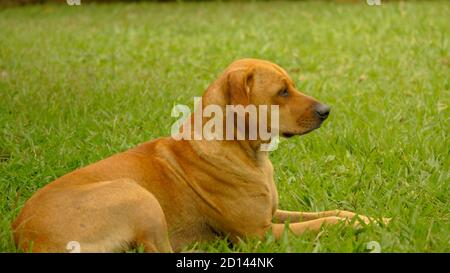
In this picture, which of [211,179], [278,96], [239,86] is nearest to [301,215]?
[211,179]

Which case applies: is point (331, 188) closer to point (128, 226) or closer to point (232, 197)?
point (232, 197)

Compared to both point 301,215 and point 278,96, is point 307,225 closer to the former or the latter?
point 301,215

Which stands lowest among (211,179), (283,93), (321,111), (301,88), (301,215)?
(301,215)

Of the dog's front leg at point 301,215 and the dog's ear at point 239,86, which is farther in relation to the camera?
the dog's front leg at point 301,215

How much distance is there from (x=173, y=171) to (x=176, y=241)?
402mm

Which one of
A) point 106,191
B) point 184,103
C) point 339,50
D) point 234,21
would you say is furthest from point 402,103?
point 234,21

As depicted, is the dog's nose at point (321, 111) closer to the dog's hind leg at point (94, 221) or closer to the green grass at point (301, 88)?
the green grass at point (301, 88)

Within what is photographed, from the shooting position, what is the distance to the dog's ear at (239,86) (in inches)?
169

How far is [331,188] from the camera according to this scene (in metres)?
5.28

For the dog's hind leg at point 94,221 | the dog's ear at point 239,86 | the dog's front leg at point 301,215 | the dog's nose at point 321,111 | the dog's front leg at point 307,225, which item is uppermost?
the dog's ear at point 239,86

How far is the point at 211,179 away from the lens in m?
4.38

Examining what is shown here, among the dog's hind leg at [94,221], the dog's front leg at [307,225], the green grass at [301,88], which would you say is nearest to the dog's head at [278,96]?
the dog's front leg at [307,225]

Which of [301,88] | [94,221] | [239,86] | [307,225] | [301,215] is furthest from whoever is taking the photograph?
[301,88]

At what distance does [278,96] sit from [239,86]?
0.89 feet
